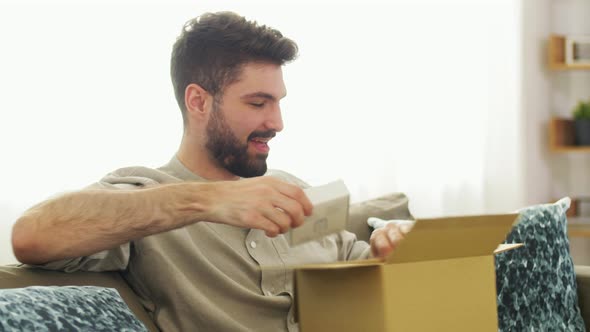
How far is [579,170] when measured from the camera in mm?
4094

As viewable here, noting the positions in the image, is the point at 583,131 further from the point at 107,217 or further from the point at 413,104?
the point at 107,217

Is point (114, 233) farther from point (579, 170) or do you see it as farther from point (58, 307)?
point (579, 170)

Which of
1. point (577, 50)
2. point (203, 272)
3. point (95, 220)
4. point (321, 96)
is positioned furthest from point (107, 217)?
point (577, 50)

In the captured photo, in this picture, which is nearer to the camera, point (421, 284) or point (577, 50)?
point (421, 284)

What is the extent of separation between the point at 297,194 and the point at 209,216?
0.58 feet

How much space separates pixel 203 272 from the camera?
150 centimetres

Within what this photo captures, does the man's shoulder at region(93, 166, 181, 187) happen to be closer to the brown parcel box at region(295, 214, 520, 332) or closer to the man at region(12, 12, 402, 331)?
the man at region(12, 12, 402, 331)

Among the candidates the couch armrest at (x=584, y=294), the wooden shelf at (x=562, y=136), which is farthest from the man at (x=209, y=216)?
the wooden shelf at (x=562, y=136)

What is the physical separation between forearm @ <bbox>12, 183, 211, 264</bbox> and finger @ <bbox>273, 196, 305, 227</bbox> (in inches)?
6.8

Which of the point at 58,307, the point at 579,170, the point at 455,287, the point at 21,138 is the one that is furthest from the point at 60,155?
the point at 579,170

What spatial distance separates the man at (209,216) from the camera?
122cm

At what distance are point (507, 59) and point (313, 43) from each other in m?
1.05

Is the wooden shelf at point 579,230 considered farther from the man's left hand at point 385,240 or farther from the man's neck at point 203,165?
the man's left hand at point 385,240

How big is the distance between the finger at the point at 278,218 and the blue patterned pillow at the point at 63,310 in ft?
0.83
